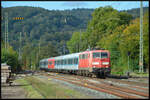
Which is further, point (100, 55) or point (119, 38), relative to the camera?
point (119, 38)

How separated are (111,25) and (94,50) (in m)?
35.5

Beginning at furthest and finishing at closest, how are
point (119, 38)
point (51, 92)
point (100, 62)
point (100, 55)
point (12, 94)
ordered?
1. point (119, 38)
2. point (100, 55)
3. point (100, 62)
4. point (51, 92)
5. point (12, 94)

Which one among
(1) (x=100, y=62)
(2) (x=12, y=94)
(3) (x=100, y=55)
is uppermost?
(3) (x=100, y=55)

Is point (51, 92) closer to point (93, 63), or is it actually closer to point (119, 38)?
point (93, 63)

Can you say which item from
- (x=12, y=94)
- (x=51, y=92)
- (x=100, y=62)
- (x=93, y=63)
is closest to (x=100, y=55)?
(x=100, y=62)

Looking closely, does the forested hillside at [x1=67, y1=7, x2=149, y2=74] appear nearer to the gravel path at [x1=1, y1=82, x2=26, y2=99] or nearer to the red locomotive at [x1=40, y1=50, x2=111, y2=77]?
the red locomotive at [x1=40, y1=50, x2=111, y2=77]

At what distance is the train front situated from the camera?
2795cm

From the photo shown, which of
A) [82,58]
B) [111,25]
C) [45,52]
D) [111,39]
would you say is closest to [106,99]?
[82,58]

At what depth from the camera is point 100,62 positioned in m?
28.2

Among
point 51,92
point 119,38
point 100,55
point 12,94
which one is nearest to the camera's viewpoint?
point 12,94

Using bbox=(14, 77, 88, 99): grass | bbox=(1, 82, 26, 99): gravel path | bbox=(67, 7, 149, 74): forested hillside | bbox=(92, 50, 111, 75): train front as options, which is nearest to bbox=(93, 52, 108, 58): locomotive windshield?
bbox=(92, 50, 111, 75): train front

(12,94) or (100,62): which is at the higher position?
(100,62)

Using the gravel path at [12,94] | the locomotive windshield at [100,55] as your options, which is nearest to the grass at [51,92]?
the gravel path at [12,94]

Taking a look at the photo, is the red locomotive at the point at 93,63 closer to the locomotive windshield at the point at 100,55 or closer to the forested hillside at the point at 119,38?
the locomotive windshield at the point at 100,55
